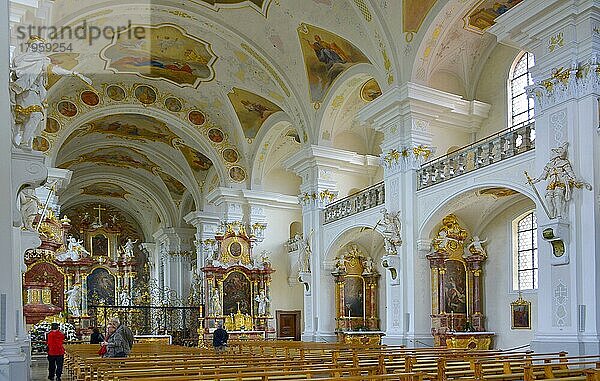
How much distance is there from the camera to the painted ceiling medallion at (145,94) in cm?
2486

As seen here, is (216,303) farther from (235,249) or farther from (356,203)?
(356,203)

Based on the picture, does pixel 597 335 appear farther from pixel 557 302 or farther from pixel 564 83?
pixel 564 83

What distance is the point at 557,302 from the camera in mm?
11820

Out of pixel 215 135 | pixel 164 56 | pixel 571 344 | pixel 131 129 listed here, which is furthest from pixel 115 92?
pixel 571 344

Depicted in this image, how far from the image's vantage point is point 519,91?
688 inches

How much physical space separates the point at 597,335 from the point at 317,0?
1095 centimetres

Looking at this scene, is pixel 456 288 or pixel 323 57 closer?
pixel 456 288

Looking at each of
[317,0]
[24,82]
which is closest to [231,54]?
[317,0]

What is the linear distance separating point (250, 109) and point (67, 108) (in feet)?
21.3

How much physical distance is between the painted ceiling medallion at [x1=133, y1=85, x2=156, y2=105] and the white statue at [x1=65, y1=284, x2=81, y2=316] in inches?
335

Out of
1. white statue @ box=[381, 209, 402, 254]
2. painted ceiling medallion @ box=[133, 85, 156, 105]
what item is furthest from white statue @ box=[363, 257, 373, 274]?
painted ceiling medallion @ box=[133, 85, 156, 105]

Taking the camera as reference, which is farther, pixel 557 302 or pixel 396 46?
pixel 396 46

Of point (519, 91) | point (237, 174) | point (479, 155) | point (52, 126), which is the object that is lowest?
point (479, 155)

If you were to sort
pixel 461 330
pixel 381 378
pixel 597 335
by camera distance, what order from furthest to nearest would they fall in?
pixel 461 330 < pixel 597 335 < pixel 381 378
